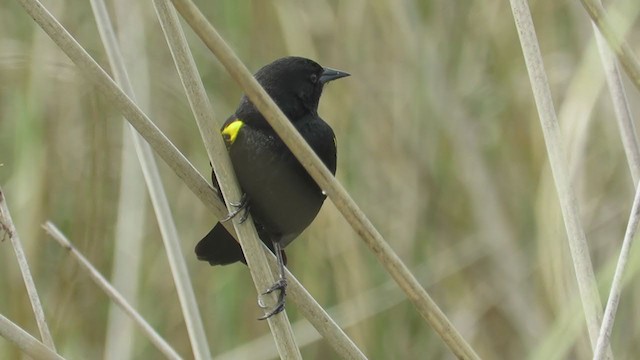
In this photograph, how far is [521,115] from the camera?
247 centimetres

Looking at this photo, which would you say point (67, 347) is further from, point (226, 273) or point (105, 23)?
point (105, 23)

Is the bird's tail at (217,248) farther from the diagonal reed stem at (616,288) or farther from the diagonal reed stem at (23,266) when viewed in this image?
the diagonal reed stem at (616,288)

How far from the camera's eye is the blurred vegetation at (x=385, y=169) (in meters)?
2.31

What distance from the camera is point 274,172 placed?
60.1 inches

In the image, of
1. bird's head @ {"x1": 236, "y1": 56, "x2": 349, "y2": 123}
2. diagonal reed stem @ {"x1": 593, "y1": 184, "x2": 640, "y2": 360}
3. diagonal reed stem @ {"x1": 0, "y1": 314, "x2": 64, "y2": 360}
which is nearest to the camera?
diagonal reed stem @ {"x1": 0, "y1": 314, "x2": 64, "y2": 360}

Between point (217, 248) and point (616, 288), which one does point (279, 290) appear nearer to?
point (217, 248)

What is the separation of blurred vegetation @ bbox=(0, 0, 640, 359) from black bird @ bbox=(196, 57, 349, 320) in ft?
1.82

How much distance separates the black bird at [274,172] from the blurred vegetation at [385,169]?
A: 1.82 feet

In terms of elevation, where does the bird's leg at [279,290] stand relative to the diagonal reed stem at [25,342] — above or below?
below

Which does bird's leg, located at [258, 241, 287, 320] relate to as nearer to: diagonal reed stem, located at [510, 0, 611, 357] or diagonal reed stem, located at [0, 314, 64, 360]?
diagonal reed stem, located at [0, 314, 64, 360]

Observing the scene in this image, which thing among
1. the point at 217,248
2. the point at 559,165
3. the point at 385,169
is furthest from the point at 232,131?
the point at 385,169

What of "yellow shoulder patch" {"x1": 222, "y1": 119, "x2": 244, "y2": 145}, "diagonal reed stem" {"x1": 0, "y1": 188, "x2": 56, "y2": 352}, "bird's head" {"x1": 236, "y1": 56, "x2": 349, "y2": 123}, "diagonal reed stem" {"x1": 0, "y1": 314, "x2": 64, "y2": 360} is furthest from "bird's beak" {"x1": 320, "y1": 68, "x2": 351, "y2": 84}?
"diagonal reed stem" {"x1": 0, "y1": 314, "x2": 64, "y2": 360}

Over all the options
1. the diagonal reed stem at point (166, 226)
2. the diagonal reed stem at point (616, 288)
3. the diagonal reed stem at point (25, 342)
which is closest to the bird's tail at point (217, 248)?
the diagonal reed stem at point (166, 226)

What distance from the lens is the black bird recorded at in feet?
4.97
